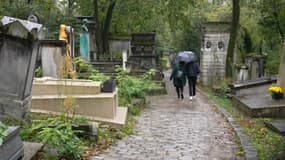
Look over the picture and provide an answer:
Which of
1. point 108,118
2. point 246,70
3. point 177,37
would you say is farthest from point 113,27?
point 108,118

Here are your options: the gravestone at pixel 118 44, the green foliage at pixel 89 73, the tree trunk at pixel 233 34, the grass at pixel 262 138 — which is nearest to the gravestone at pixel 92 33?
the gravestone at pixel 118 44

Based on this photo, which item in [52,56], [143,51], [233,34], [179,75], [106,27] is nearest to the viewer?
[52,56]

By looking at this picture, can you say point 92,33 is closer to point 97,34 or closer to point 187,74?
point 97,34

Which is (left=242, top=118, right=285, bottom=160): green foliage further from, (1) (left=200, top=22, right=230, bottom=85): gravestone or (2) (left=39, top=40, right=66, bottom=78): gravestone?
(1) (left=200, top=22, right=230, bottom=85): gravestone

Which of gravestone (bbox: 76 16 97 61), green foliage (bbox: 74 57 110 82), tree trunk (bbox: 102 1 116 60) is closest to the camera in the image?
green foliage (bbox: 74 57 110 82)

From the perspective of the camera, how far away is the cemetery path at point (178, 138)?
7.81 m

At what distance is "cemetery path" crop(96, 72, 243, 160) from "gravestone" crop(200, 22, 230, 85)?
38.7 feet

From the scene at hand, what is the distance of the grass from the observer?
764cm

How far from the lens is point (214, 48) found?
2606 cm

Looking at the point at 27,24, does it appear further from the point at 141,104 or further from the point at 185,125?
the point at 141,104

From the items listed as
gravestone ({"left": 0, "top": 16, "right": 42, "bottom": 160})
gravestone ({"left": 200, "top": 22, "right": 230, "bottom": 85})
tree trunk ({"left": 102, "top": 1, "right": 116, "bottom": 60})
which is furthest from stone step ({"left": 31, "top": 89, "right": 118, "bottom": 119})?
tree trunk ({"left": 102, "top": 1, "right": 116, "bottom": 60})

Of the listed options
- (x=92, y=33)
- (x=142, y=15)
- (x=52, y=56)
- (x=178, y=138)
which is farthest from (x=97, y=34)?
(x=178, y=138)

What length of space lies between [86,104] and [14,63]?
2.02 meters

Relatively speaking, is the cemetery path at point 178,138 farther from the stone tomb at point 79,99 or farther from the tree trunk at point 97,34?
the tree trunk at point 97,34
